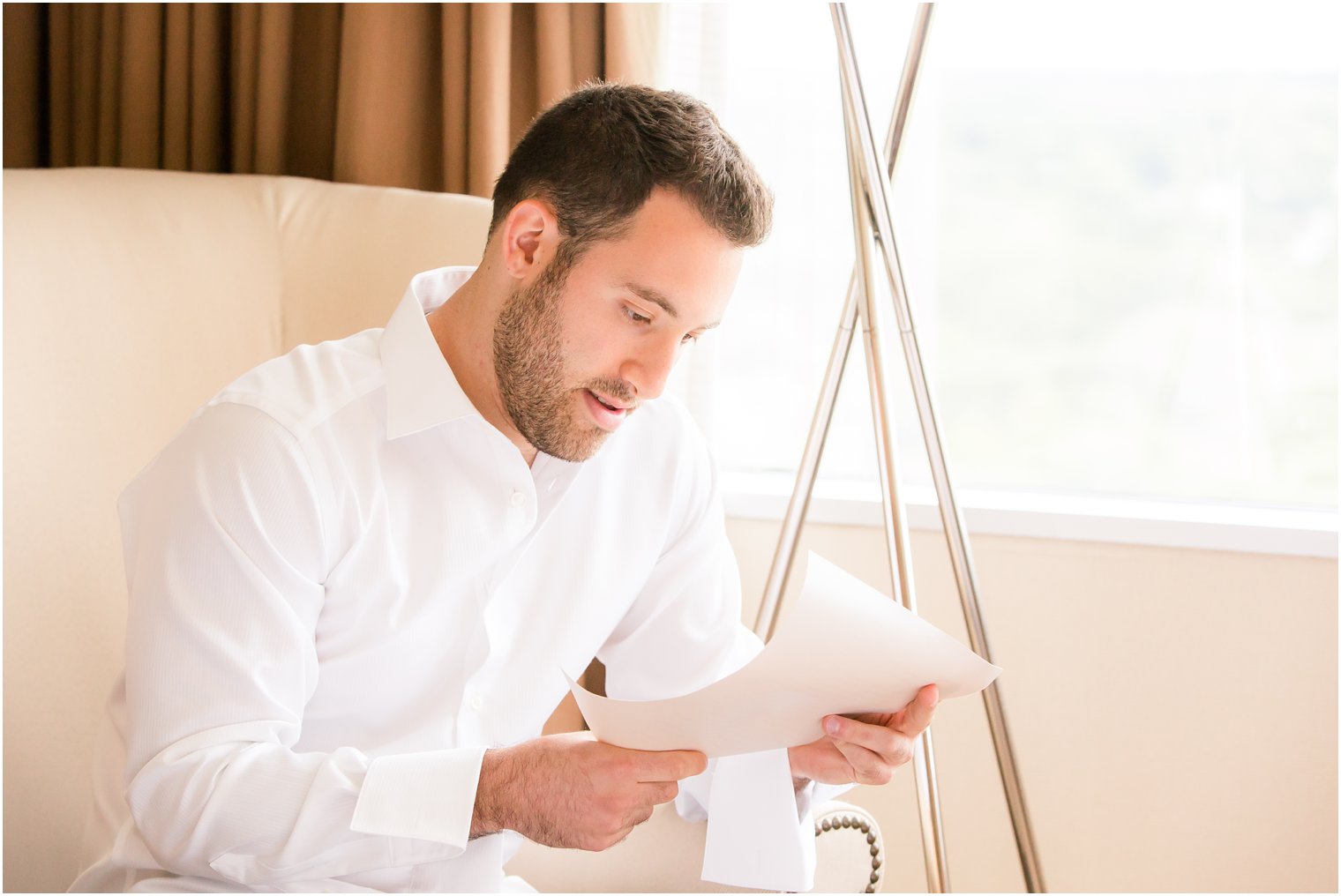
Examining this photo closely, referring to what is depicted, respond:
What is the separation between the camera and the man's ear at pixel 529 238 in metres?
1.21

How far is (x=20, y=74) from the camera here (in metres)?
2.06

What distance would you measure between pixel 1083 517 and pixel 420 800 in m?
1.35

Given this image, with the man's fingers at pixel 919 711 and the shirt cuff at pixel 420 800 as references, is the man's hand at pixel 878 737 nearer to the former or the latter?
the man's fingers at pixel 919 711

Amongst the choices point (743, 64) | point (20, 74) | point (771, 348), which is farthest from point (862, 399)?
point (20, 74)

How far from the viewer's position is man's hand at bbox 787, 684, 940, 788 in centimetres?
102

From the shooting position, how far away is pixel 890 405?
1.56 m

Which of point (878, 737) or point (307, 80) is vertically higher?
point (307, 80)

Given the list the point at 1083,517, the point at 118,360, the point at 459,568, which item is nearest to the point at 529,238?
the point at 459,568

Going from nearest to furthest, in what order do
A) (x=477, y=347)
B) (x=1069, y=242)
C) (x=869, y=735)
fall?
(x=869, y=735) < (x=477, y=347) < (x=1069, y=242)

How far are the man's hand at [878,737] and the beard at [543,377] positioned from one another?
1.34 feet

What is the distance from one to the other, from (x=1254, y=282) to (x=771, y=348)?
887mm

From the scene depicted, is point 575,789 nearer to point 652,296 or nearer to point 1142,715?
point 652,296

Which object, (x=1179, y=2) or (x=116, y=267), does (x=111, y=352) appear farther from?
(x=1179, y=2)

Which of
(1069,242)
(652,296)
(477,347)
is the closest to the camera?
(652,296)
